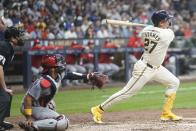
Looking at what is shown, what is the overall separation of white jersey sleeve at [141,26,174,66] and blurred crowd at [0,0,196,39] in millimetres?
7060

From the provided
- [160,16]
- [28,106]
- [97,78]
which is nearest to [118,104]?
[160,16]

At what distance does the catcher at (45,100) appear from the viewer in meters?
8.07

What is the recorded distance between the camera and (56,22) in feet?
65.2

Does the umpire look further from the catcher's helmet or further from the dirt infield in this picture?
the catcher's helmet

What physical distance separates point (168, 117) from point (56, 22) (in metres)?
10.9

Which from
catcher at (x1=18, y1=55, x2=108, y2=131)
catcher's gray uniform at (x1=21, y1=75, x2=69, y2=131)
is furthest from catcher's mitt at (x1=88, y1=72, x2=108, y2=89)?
catcher's gray uniform at (x1=21, y1=75, x2=69, y2=131)

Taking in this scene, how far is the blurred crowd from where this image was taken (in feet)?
61.9

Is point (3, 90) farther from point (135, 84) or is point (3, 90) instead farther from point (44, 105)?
point (135, 84)

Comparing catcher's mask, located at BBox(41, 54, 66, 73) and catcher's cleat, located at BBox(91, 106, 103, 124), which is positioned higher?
catcher's mask, located at BBox(41, 54, 66, 73)

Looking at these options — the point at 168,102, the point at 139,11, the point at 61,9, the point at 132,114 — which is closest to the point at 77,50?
the point at 61,9

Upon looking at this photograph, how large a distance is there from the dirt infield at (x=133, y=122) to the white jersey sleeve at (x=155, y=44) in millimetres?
998

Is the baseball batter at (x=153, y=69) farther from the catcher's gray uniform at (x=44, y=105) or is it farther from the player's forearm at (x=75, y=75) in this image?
the catcher's gray uniform at (x=44, y=105)

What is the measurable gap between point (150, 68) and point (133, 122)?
906 millimetres

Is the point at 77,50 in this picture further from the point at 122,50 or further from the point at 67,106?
the point at 67,106
